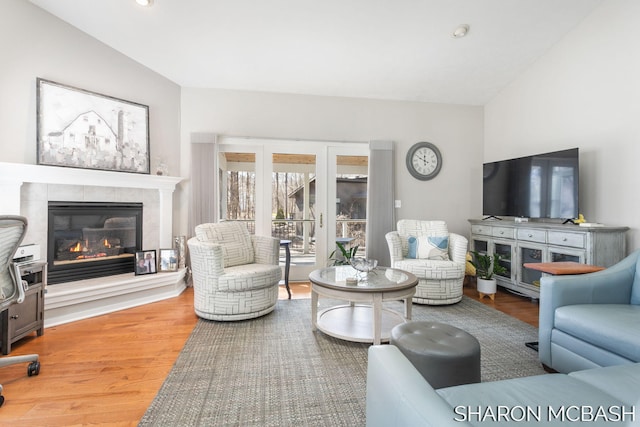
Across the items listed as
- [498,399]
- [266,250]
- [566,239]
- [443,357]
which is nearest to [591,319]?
[443,357]

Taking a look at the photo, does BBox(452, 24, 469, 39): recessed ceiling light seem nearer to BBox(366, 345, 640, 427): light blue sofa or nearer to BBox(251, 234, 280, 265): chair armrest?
BBox(251, 234, 280, 265): chair armrest

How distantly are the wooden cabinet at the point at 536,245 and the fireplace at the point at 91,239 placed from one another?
4563 millimetres

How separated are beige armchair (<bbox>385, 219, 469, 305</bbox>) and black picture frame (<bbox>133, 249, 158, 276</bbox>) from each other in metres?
2.81

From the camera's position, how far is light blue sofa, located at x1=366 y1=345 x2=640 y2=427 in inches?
29.8

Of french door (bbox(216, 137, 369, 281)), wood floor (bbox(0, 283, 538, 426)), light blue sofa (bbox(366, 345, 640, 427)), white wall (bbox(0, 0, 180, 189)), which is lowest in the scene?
wood floor (bbox(0, 283, 538, 426))

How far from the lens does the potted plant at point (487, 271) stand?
12.1 ft

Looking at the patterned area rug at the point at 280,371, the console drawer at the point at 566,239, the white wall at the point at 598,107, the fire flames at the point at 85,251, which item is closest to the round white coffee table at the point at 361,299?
the patterned area rug at the point at 280,371

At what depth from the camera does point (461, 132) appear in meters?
4.88

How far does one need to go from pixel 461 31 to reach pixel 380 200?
2257mm

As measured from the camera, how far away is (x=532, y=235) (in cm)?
358

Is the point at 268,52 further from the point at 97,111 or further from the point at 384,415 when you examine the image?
the point at 384,415

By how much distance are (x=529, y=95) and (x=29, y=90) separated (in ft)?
18.6

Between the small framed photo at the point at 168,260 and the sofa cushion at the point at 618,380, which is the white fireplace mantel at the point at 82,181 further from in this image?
the sofa cushion at the point at 618,380

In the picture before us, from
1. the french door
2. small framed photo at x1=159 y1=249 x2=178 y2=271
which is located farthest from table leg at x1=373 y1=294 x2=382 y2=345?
small framed photo at x1=159 y1=249 x2=178 y2=271
